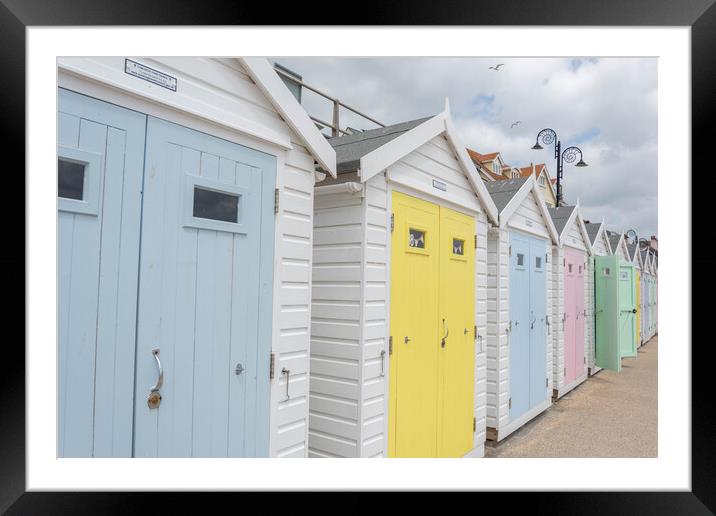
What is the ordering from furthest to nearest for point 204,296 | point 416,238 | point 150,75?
point 416,238 < point 204,296 < point 150,75

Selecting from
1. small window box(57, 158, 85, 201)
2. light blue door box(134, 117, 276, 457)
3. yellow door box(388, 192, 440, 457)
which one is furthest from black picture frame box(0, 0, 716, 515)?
yellow door box(388, 192, 440, 457)

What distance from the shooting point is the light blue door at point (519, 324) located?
20.3 feet

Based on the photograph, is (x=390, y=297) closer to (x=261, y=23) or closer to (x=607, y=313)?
(x=261, y=23)

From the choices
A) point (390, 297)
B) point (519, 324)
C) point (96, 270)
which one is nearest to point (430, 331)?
point (390, 297)

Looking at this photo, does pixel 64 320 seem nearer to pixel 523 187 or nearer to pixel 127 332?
pixel 127 332

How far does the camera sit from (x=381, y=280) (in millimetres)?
3707

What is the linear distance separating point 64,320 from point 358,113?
568 centimetres

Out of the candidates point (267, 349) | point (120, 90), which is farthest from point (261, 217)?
point (120, 90)

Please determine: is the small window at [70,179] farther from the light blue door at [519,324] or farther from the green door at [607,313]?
the green door at [607,313]

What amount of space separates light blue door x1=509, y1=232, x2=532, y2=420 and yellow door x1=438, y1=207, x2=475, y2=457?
50.3 inches

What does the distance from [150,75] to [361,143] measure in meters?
2.08

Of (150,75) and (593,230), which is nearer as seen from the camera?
(150,75)

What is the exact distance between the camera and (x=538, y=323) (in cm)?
702

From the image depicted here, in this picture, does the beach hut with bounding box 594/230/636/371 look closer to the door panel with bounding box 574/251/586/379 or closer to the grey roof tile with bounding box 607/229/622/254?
the door panel with bounding box 574/251/586/379
